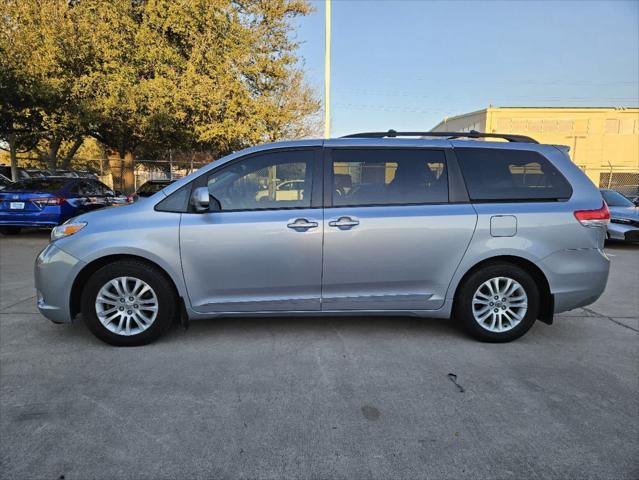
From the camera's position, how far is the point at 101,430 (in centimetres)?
A: 246

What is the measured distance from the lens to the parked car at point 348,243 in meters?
3.56

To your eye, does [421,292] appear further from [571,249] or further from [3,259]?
[3,259]

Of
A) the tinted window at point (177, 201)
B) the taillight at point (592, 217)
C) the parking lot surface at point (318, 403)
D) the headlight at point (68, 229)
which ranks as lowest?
the parking lot surface at point (318, 403)

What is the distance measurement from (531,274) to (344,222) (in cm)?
183

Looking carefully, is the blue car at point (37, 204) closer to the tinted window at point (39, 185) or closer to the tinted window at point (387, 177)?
the tinted window at point (39, 185)

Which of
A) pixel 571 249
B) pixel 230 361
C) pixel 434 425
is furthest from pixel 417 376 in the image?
pixel 571 249

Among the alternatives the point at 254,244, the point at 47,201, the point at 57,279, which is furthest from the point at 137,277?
the point at 47,201

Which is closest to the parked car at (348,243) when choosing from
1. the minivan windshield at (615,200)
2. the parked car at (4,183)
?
the minivan windshield at (615,200)

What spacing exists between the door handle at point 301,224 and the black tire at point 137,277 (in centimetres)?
118

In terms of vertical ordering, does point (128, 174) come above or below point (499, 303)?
above

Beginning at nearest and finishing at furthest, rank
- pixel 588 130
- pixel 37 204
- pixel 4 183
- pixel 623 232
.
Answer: pixel 37 204, pixel 623 232, pixel 4 183, pixel 588 130

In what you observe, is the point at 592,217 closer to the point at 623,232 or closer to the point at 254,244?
the point at 254,244

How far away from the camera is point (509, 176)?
385 centimetres

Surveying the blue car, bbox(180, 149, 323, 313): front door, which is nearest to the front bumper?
bbox(180, 149, 323, 313): front door
